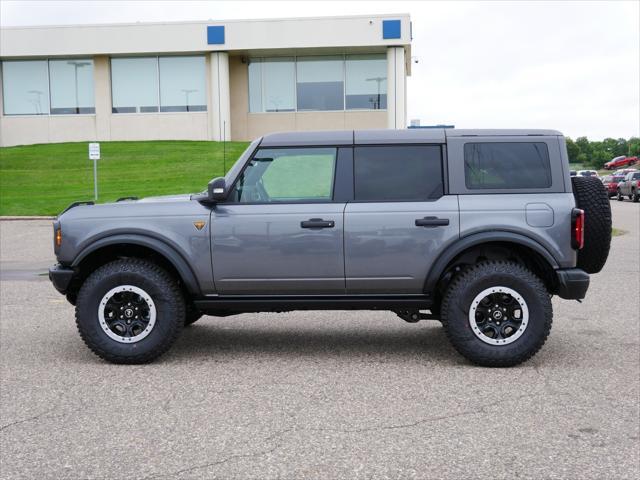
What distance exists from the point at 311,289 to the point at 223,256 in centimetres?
75

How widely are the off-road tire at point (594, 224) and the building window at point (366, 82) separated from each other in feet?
118

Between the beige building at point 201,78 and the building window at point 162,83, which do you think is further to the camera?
the building window at point 162,83

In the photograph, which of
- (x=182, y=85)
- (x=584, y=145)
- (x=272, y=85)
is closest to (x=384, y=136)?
(x=272, y=85)

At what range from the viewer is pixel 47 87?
43.3 meters

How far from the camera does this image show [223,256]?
6.09 m

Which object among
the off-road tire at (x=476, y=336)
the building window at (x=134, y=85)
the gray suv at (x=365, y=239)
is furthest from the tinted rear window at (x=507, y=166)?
the building window at (x=134, y=85)

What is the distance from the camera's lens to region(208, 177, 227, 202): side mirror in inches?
237

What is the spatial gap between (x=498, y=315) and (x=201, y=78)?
38667 millimetres

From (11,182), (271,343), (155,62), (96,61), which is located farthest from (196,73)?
(271,343)

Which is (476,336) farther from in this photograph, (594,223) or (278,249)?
(278,249)

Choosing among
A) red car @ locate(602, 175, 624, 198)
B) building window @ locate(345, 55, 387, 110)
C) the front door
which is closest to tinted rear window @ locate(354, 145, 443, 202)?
the front door

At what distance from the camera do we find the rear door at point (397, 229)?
5.98 metres

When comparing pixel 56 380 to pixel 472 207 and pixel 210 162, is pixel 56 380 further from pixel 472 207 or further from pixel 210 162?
pixel 210 162

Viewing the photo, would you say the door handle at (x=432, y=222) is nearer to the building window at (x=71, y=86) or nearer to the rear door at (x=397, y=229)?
the rear door at (x=397, y=229)
